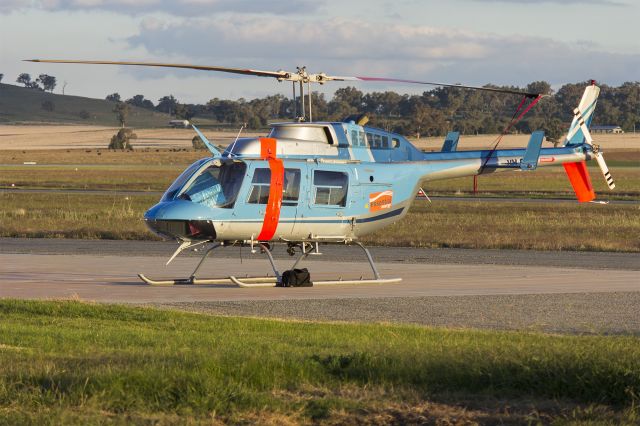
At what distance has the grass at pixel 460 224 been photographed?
99.6 ft

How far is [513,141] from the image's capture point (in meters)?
130

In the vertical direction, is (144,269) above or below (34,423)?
below

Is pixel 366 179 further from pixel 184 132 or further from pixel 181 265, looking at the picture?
pixel 184 132

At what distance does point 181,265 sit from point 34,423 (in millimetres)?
16636

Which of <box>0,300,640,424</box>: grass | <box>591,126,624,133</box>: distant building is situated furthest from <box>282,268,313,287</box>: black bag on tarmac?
<box>591,126,624,133</box>: distant building

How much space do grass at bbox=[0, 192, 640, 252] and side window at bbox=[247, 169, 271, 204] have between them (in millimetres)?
10777

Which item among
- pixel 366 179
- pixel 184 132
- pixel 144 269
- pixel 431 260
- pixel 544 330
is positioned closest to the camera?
pixel 544 330

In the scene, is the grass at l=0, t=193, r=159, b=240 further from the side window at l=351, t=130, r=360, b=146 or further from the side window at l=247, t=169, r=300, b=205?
the side window at l=247, t=169, r=300, b=205

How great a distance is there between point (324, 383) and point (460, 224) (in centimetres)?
2741

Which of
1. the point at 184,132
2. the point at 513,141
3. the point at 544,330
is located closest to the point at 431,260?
the point at 544,330

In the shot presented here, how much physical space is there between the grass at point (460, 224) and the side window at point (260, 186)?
A: 10.8 metres

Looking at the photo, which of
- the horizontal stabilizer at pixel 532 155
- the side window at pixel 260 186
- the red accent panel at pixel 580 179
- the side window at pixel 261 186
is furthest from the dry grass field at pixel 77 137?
the side window at pixel 260 186

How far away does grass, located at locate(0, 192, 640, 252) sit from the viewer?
30.4 metres

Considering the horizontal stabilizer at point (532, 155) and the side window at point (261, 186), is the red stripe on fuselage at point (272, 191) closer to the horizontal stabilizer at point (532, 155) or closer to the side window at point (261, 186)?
the side window at point (261, 186)
